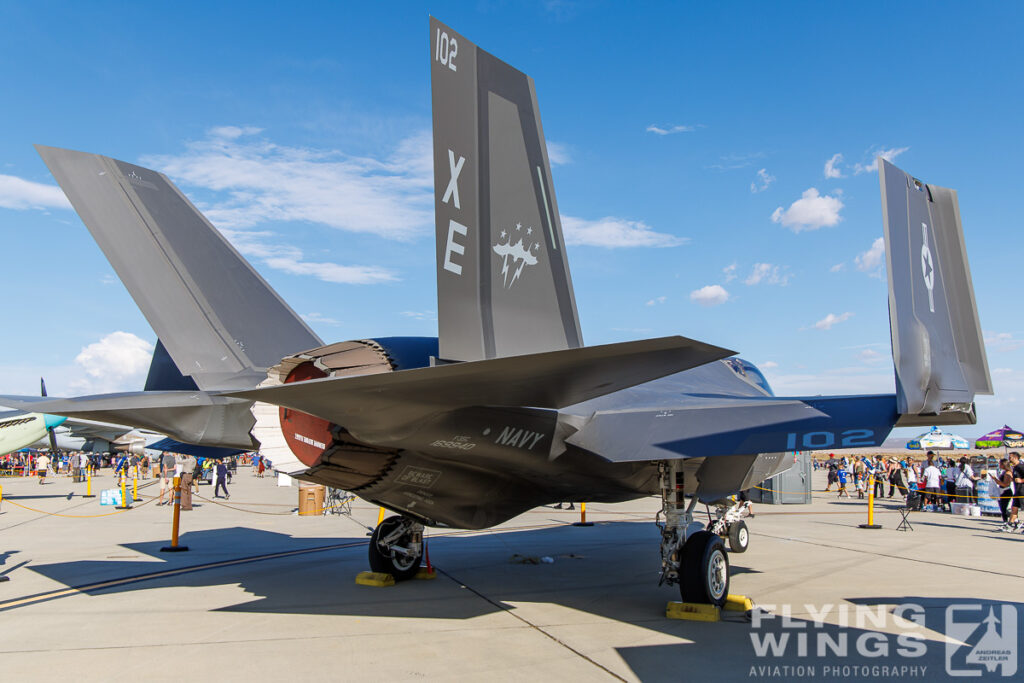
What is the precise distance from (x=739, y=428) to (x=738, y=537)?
522 centimetres

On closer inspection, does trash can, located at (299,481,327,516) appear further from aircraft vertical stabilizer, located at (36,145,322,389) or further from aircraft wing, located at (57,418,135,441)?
aircraft wing, located at (57,418,135,441)

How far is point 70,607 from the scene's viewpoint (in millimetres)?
7281

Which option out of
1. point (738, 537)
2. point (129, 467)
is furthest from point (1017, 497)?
point (129, 467)

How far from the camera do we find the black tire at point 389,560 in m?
8.66

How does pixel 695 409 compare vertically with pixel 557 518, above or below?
above

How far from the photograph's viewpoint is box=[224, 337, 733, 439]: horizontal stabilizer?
4.00 metres

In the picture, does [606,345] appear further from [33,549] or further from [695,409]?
[33,549]

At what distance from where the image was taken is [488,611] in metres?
7.16

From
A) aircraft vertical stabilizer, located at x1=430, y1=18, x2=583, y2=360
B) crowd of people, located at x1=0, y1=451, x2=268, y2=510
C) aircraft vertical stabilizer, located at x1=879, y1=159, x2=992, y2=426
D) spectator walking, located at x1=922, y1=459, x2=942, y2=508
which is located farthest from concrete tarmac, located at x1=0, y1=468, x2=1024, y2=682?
crowd of people, located at x1=0, y1=451, x2=268, y2=510

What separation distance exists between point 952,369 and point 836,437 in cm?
138

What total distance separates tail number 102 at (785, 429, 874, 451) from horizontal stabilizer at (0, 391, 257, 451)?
5.29m

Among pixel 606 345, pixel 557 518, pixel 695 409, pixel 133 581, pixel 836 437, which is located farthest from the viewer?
pixel 557 518

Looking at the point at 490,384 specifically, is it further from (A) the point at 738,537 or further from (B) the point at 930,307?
(A) the point at 738,537

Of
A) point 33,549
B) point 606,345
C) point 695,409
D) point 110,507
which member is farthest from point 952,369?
point 110,507
